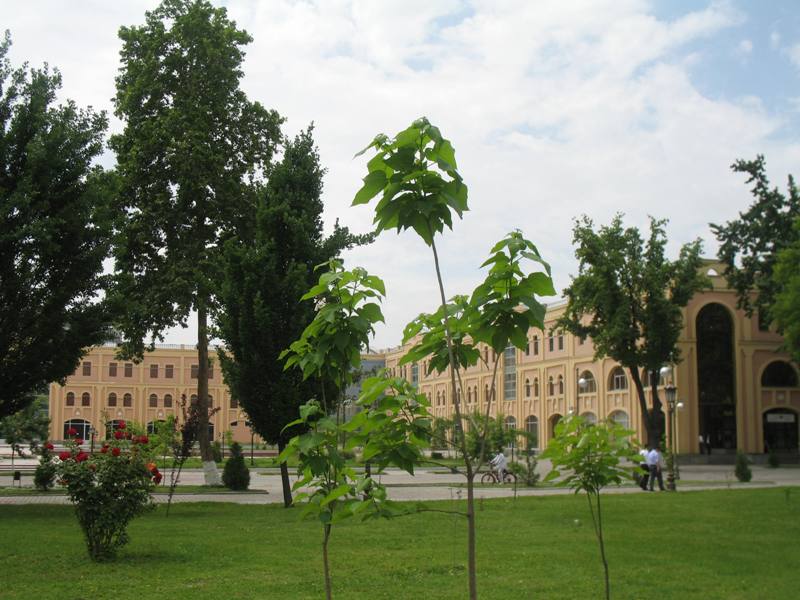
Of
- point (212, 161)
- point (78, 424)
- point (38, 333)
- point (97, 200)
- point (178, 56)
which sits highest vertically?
point (178, 56)

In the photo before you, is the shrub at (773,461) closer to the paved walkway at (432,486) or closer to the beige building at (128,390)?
the paved walkway at (432,486)

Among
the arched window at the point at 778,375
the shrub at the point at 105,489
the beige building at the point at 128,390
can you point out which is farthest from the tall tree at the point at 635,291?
the beige building at the point at 128,390

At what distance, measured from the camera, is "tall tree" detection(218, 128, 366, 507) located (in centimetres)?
1980

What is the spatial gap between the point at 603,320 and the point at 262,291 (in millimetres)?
29539

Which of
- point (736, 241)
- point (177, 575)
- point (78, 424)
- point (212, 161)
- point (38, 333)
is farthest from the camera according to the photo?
point (78, 424)

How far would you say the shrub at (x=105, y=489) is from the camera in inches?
443

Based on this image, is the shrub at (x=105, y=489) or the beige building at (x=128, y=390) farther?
the beige building at (x=128, y=390)

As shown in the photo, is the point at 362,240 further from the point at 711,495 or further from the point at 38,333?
the point at 711,495

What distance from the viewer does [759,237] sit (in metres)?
46.2

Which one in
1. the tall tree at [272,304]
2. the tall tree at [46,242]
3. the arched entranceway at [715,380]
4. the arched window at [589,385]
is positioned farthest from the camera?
the arched window at [589,385]

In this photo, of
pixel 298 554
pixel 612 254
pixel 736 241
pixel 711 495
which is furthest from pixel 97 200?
pixel 736 241

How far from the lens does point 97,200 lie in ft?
62.1

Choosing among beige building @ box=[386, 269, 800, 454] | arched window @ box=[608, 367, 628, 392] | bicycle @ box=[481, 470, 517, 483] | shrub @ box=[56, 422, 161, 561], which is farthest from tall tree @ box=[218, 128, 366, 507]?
arched window @ box=[608, 367, 628, 392]

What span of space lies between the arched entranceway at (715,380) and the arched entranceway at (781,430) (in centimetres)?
224
